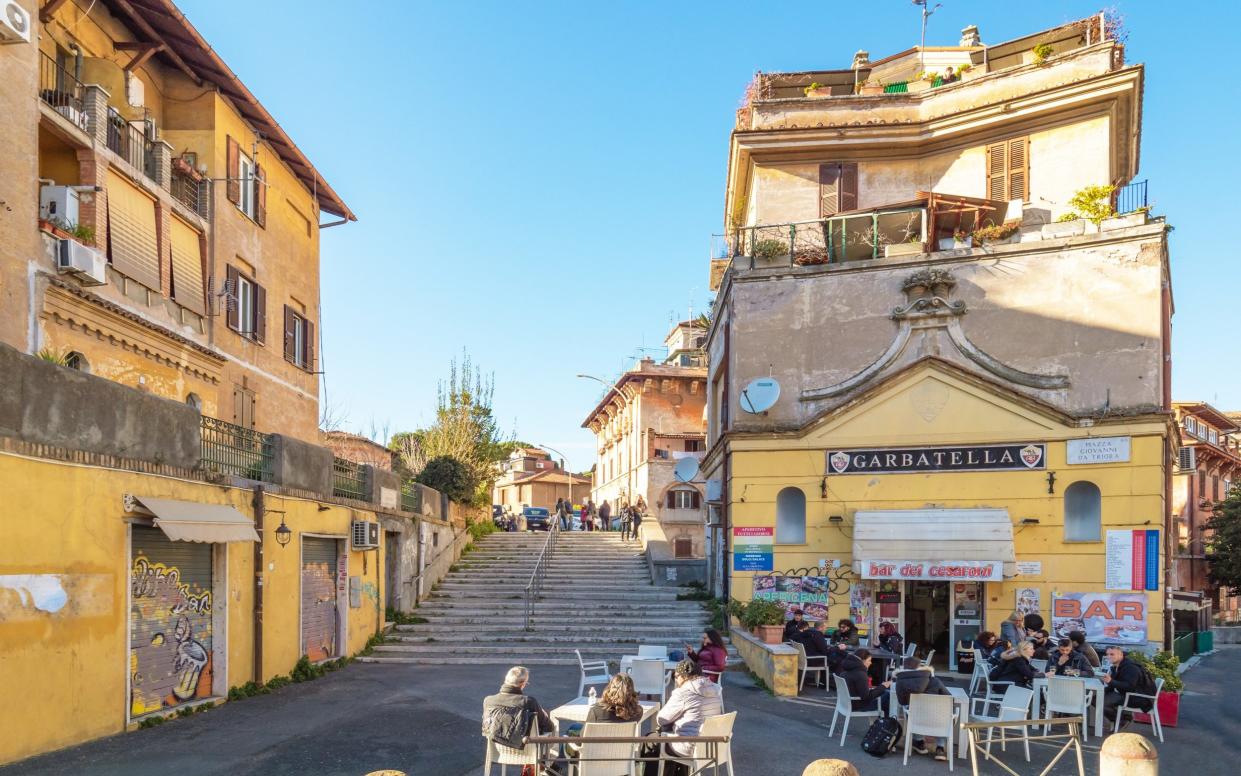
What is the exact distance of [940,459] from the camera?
18141mm

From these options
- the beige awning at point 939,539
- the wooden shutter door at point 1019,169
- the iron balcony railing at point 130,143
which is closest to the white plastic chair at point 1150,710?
the beige awning at point 939,539

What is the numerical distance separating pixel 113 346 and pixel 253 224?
6.25 m

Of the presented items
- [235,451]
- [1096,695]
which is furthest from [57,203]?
[1096,695]

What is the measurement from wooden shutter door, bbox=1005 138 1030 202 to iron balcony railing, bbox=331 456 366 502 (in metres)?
15.6

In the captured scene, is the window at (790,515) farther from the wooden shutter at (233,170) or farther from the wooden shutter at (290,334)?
the wooden shutter at (233,170)

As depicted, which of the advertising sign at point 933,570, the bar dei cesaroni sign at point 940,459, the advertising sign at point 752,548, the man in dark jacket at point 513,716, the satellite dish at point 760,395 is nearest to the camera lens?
the man in dark jacket at point 513,716

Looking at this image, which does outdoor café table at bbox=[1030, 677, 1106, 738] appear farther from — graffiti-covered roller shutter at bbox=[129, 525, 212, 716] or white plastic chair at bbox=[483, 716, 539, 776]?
graffiti-covered roller shutter at bbox=[129, 525, 212, 716]

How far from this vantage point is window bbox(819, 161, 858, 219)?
21672mm

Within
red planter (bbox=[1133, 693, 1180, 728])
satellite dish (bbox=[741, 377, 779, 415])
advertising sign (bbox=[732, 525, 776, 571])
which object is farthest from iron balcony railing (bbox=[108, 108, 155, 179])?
red planter (bbox=[1133, 693, 1180, 728])

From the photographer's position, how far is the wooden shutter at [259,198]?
2120 centimetres

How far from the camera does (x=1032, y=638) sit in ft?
44.3

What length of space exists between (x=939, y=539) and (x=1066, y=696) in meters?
6.96

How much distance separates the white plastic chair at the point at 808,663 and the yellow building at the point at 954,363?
11.1ft

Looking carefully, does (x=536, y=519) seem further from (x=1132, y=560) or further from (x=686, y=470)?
(x=1132, y=560)
